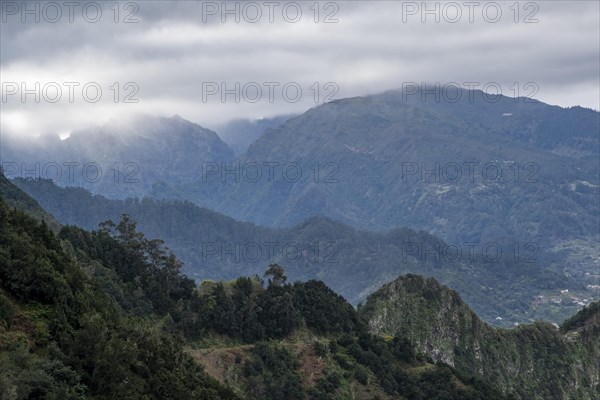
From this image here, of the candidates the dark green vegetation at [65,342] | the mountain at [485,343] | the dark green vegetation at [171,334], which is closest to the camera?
the dark green vegetation at [65,342]

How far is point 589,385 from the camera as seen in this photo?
147875 mm

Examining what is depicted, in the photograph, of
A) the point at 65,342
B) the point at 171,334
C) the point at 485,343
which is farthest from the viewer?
the point at 485,343

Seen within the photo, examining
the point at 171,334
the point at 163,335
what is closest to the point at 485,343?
the point at 171,334

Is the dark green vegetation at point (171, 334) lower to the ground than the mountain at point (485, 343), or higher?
higher

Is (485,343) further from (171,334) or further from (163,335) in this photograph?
(163,335)

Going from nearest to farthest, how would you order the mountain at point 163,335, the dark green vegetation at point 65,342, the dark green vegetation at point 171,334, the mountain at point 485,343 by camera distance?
the dark green vegetation at point 65,342
the mountain at point 163,335
the dark green vegetation at point 171,334
the mountain at point 485,343

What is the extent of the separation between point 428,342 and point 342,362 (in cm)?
4029

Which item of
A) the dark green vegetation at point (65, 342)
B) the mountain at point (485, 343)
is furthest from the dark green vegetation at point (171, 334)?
the mountain at point (485, 343)

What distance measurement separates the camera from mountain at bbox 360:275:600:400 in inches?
5236

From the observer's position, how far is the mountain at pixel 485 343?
133 m

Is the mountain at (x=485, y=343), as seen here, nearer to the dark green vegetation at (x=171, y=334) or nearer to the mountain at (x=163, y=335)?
the dark green vegetation at (x=171, y=334)

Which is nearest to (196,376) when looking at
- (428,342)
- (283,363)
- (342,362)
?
(283,363)

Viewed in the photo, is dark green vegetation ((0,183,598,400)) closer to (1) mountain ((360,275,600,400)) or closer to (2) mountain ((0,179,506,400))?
(2) mountain ((0,179,506,400))

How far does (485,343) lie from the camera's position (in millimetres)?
142625
